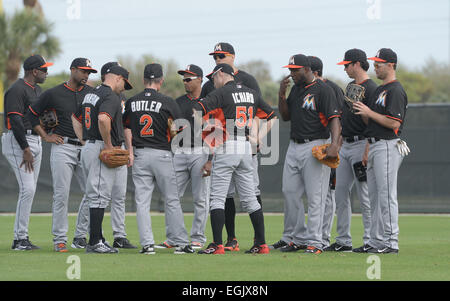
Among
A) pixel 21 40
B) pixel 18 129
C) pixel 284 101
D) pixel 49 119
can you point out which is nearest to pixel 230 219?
pixel 284 101

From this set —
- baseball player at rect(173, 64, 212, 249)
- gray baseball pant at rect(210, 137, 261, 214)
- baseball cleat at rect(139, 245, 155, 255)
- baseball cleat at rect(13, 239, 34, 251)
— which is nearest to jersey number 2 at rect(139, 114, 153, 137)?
gray baseball pant at rect(210, 137, 261, 214)

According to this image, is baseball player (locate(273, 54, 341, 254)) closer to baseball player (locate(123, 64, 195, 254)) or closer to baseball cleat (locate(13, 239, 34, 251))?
baseball player (locate(123, 64, 195, 254))

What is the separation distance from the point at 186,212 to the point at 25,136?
26.5ft

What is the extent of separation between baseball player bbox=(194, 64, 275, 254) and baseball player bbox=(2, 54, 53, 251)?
95.4 inches

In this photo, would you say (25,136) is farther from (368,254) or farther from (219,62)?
(368,254)

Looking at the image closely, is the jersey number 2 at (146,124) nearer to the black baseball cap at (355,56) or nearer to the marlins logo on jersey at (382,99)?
the black baseball cap at (355,56)

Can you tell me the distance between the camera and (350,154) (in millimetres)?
8742

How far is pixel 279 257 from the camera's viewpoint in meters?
7.72

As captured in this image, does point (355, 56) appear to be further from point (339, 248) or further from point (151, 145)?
point (151, 145)

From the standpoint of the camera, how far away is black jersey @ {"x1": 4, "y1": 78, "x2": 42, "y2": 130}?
8930 millimetres

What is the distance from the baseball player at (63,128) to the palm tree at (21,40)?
2279 centimetres

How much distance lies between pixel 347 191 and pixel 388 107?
1338 millimetres

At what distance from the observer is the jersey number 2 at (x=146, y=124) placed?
26.9 feet
